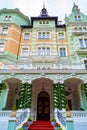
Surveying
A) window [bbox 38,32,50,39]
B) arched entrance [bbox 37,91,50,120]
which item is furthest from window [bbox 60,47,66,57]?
arched entrance [bbox 37,91,50,120]

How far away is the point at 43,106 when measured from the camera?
15.4m

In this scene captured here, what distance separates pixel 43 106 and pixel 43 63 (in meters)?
5.21

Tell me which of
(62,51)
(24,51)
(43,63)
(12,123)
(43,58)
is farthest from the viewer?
(24,51)

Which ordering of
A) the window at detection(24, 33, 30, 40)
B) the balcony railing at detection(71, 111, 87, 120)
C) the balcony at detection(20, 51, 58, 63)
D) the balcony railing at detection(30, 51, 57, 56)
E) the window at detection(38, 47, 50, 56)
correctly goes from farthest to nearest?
the window at detection(24, 33, 30, 40)
the window at detection(38, 47, 50, 56)
the balcony railing at detection(30, 51, 57, 56)
the balcony at detection(20, 51, 58, 63)
the balcony railing at detection(71, 111, 87, 120)

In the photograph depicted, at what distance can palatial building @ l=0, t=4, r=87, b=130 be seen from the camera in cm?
1329

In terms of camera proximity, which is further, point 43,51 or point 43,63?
point 43,51

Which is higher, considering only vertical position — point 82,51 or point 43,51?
point 43,51

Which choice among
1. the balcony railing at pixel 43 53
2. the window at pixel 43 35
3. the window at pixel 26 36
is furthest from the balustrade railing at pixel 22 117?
the window at pixel 26 36

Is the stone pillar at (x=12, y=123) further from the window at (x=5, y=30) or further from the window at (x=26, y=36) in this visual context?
the window at (x=5, y=30)

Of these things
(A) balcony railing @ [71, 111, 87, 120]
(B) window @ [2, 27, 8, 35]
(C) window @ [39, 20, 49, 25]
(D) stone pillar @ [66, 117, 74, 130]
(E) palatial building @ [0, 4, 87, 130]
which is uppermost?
(C) window @ [39, 20, 49, 25]

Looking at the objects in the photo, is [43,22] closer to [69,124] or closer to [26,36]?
[26,36]

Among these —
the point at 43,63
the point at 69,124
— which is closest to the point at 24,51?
the point at 43,63

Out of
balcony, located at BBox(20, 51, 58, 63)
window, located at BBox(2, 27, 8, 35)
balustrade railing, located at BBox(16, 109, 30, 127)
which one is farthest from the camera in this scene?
window, located at BBox(2, 27, 8, 35)

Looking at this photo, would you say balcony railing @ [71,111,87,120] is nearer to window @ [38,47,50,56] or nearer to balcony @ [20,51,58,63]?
balcony @ [20,51,58,63]
